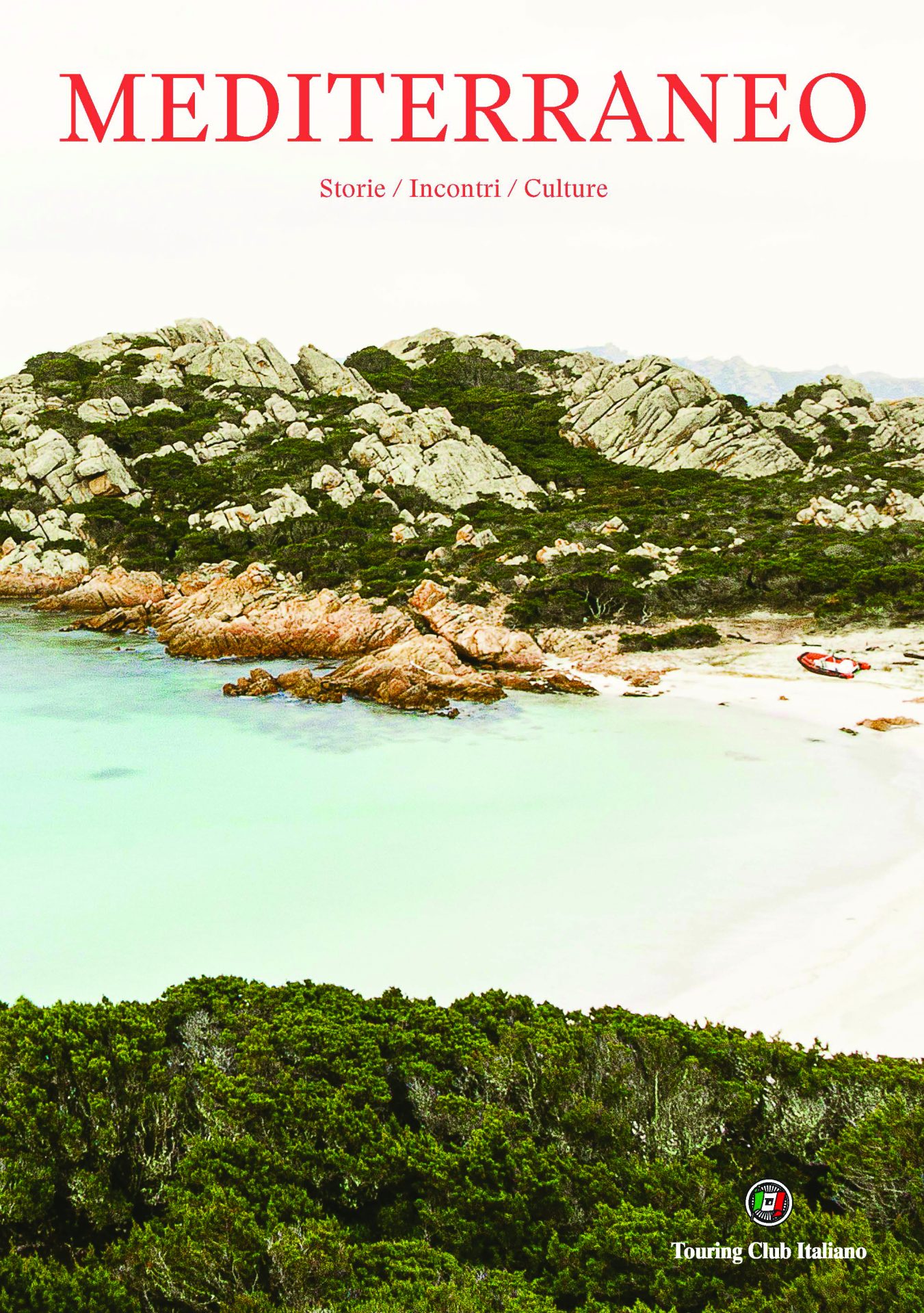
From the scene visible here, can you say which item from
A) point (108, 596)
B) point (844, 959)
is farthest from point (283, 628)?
point (844, 959)

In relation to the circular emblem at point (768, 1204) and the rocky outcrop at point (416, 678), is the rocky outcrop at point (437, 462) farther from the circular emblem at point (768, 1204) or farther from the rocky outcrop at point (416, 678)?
the circular emblem at point (768, 1204)

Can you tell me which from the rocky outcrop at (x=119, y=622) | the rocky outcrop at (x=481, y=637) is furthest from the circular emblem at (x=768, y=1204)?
the rocky outcrop at (x=119, y=622)

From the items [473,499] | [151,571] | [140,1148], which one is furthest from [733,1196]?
[473,499]

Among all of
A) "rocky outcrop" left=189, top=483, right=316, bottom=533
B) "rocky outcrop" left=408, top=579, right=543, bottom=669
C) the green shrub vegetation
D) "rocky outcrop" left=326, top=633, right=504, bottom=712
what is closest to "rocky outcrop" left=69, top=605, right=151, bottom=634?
"rocky outcrop" left=189, top=483, right=316, bottom=533

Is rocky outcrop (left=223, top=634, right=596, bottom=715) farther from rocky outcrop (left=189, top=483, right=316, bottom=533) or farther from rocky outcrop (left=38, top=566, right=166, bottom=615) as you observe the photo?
rocky outcrop (left=189, top=483, right=316, bottom=533)

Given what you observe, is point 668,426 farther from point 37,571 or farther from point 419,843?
point 419,843

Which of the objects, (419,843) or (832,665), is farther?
(832,665)
